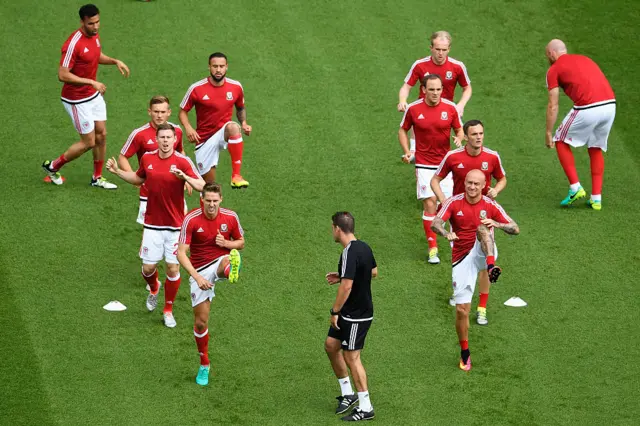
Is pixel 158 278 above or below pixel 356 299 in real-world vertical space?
below

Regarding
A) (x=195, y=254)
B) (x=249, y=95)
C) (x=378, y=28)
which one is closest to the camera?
(x=195, y=254)

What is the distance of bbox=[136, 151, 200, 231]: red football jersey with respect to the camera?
1376cm

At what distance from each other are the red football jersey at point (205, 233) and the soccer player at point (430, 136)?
3.38 meters

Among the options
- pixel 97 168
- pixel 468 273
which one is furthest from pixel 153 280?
pixel 468 273

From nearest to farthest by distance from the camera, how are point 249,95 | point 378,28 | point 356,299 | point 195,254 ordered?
point 356,299 < point 195,254 < point 249,95 < point 378,28

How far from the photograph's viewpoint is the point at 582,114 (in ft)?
54.8

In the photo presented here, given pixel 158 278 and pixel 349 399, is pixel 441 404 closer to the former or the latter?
pixel 349 399

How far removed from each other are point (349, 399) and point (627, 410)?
3.02 m

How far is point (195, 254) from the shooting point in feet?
42.5

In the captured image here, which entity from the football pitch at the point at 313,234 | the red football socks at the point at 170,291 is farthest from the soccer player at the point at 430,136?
the red football socks at the point at 170,291

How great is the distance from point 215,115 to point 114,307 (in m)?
3.03

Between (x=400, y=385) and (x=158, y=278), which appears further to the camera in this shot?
(x=158, y=278)

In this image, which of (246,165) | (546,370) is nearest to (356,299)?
(546,370)

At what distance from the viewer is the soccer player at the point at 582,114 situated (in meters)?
16.7
